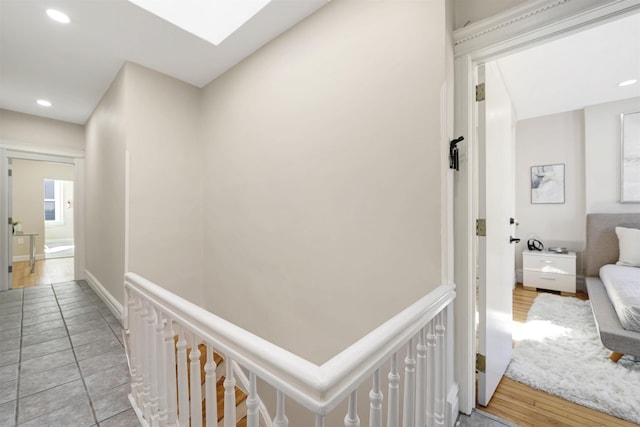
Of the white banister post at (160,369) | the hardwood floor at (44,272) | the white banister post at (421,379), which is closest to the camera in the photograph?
the white banister post at (421,379)

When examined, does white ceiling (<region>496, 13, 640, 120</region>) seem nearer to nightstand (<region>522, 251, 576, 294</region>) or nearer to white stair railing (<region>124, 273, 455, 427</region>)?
nightstand (<region>522, 251, 576, 294</region>)

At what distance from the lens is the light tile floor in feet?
5.17

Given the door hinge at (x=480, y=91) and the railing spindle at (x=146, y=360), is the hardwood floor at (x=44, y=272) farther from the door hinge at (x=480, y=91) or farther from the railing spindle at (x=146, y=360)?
the door hinge at (x=480, y=91)

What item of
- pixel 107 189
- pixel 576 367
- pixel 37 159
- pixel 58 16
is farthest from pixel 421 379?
pixel 37 159

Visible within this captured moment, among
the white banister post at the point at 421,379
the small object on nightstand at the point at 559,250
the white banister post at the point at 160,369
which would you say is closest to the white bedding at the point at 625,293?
the small object on nightstand at the point at 559,250

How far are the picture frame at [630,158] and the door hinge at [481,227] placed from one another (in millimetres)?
3605

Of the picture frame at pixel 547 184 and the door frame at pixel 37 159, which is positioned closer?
the door frame at pixel 37 159

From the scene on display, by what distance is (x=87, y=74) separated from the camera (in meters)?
2.80

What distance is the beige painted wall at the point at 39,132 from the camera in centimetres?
377

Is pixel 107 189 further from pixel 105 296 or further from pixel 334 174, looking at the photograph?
A: pixel 334 174

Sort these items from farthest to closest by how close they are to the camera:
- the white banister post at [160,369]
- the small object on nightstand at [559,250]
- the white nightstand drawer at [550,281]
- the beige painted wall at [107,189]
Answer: the small object on nightstand at [559,250] < the white nightstand drawer at [550,281] < the beige painted wall at [107,189] < the white banister post at [160,369]

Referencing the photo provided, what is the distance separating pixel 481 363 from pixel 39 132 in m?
6.12

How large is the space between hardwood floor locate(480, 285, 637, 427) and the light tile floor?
219 cm

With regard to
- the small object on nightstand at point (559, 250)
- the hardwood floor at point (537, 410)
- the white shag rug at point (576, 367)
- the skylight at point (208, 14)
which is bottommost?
the hardwood floor at point (537, 410)
